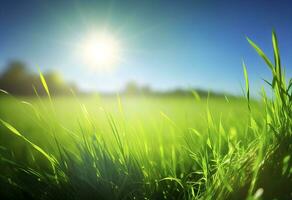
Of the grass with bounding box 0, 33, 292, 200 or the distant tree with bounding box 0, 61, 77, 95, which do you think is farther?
the distant tree with bounding box 0, 61, 77, 95

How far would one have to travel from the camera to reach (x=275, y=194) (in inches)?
24.8

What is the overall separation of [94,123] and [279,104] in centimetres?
45

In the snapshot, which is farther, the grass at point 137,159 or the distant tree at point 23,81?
the distant tree at point 23,81

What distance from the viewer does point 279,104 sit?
2.38 ft

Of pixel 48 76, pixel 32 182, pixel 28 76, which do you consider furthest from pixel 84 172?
pixel 48 76

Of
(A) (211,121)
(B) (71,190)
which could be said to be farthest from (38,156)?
(A) (211,121)

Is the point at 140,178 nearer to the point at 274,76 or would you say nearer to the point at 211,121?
the point at 211,121

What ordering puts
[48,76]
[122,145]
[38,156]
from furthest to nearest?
[48,76], [38,156], [122,145]

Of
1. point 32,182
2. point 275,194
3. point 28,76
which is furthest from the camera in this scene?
point 28,76

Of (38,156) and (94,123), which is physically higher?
(94,123)

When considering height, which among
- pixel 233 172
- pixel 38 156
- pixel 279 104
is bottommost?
pixel 38 156

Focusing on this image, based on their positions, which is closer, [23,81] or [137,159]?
[137,159]

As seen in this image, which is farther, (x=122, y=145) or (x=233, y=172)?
(x=122, y=145)

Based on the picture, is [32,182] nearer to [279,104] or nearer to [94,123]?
[94,123]
